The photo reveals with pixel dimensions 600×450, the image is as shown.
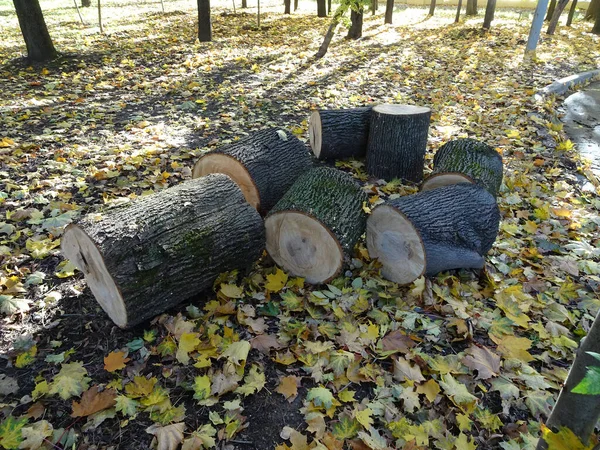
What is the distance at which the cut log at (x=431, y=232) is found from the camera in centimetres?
300

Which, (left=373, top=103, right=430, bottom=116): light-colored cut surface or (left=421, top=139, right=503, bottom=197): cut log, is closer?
(left=421, top=139, right=503, bottom=197): cut log

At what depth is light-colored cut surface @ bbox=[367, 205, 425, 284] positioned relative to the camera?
3000 millimetres

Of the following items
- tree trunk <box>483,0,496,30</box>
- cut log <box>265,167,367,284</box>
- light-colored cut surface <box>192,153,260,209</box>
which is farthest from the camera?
tree trunk <box>483,0,496,30</box>

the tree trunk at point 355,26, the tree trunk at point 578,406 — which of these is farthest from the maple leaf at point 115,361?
the tree trunk at point 355,26

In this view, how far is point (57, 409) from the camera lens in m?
2.19

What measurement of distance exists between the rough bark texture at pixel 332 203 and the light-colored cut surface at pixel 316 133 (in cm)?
148

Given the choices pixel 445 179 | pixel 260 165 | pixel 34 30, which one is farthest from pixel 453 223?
pixel 34 30

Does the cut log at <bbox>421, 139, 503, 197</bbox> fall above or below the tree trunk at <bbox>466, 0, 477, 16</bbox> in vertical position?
below

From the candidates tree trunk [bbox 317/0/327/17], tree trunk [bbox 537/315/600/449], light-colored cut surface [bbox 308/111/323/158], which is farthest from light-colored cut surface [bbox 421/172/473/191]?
tree trunk [bbox 317/0/327/17]

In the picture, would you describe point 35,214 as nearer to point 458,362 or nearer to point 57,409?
point 57,409

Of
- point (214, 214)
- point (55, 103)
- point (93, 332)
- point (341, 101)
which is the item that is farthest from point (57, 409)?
point (341, 101)

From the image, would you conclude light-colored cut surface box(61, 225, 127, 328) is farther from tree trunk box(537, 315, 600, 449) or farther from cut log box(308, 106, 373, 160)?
cut log box(308, 106, 373, 160)

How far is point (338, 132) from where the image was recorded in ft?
16.0

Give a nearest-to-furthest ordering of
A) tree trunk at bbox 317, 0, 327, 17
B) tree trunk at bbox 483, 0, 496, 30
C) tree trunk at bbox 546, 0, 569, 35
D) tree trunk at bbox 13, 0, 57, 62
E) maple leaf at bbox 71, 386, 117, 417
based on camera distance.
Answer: maple leaf at bbox 71, 386, 117, 417 → tree trunk at bbox 13, 0, 57, 62 → tree trunk at bbox 546, 0, 569, 35 → tree trunk at bbox 483, 0, 496, 30 → tree trunk at bbox 317, 0, 327, 17
